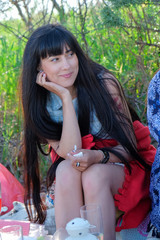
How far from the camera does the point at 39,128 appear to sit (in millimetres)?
2529

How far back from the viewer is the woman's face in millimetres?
2402

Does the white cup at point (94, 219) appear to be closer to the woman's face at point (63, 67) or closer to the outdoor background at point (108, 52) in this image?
the woman's face at point (63, 67)

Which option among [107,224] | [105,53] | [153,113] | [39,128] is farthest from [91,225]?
[105,53]

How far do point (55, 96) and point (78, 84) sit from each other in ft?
0.65

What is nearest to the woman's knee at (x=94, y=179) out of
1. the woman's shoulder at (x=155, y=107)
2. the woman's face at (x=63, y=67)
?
the woman's shoulder at (x=155, y=107)

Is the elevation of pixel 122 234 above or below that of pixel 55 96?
below

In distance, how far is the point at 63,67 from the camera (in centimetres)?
239

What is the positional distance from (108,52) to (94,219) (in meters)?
2.40

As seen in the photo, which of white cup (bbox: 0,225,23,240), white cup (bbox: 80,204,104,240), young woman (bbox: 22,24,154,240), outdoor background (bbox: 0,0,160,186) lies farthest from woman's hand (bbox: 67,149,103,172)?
outdoor background (bbox: 0,0,160,186)

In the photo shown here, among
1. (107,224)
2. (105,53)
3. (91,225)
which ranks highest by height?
(105,53)

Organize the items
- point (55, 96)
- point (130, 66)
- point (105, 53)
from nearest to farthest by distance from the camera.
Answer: point (55, 96), point (130, 66), point (105, 53)

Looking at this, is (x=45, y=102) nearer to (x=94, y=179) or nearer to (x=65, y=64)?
(x=65, y=64)

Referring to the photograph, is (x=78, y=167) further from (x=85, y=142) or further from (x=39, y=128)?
(x=39, y=128)

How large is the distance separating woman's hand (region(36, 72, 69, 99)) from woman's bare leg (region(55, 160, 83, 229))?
1.70ft
